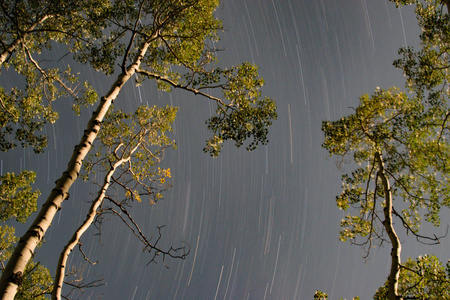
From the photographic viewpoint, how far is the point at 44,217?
3182mm

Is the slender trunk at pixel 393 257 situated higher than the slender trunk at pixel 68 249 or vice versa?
the slender trunk at pixel 393 257

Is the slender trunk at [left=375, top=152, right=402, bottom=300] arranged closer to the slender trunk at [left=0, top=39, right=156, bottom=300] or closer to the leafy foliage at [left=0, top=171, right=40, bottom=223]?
the slender trunk at [left=0, top=39, right=156, bottom=300]

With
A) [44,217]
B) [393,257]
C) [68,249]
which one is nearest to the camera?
[44,217]

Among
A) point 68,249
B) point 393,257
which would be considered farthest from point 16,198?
point 393,257

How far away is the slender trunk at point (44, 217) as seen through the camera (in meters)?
2.58

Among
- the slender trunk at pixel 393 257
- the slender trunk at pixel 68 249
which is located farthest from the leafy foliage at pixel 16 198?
the slender trunk at pixel 393 257

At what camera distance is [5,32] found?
8055 mm

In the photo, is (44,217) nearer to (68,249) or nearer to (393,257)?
(68,249)

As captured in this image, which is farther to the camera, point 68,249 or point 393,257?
point 393,257

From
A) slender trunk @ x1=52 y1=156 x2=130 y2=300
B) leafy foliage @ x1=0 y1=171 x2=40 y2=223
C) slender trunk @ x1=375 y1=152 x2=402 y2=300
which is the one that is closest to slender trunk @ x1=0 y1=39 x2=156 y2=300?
slender trunk @ x1=52 y1=156 x2=130 y2=300

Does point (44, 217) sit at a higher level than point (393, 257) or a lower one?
lower

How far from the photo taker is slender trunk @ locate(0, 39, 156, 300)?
8.46ft

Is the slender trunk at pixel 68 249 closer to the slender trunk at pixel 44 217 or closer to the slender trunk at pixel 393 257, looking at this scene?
the slender trunk at pixel 44 217

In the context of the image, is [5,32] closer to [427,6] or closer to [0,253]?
[0,253]
